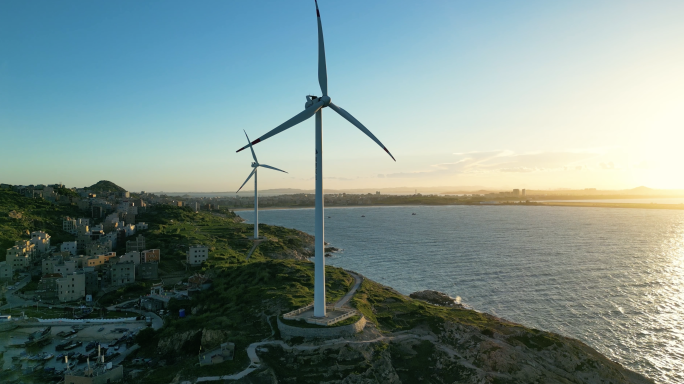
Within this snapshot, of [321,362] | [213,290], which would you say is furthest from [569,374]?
[213,290]

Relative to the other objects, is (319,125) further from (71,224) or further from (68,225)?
(68,225)

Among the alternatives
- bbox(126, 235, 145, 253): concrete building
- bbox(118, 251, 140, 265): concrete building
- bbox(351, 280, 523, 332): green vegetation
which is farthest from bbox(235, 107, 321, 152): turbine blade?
bbox(126, 235, 145, 253): concrete building

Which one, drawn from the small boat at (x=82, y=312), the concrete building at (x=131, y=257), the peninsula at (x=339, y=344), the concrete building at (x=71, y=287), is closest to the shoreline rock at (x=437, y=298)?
the peninsula at (x=339, y=344)

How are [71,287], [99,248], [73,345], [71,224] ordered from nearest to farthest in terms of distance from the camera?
[73,345]
[71,287]
[99,248]
[71,224]

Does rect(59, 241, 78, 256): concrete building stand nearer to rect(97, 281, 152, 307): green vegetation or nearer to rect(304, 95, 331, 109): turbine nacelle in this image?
rect(97, 281, 152, 307): green vegetation

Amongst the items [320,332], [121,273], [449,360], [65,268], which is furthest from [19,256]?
[449,360]

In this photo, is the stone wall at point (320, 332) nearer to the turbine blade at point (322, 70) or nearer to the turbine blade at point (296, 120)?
the turbine blade at point (296, 120)

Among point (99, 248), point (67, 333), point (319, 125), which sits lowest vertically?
point (67, 333)
